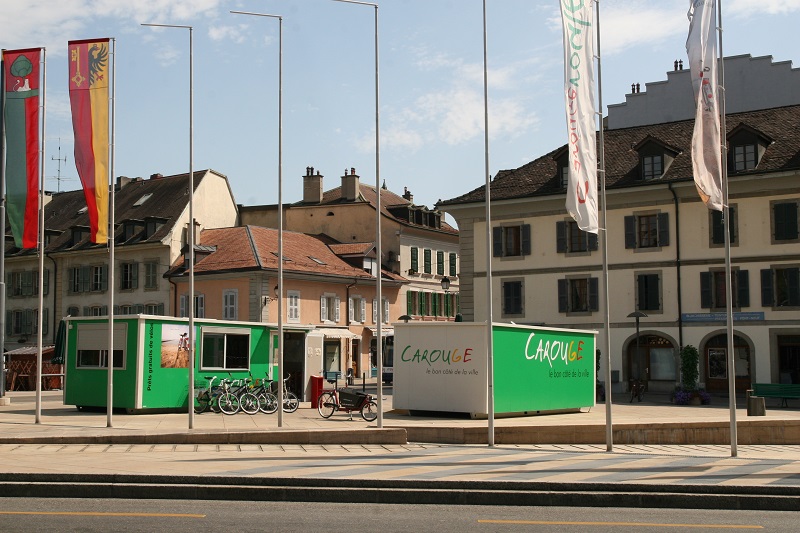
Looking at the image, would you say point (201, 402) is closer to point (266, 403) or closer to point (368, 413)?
point (266, 403)

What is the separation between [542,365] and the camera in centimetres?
2869

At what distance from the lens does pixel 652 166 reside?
48344 millimetres

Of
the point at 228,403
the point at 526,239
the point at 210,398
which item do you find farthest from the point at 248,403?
the point at 526,239

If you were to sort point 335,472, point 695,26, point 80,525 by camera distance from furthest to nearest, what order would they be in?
1. point 695,26
2. point 335,472
3. point 80,525

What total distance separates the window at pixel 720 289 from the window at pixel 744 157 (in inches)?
180

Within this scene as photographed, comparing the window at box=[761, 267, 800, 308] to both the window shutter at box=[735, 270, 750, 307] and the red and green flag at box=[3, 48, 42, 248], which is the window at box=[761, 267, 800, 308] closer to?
the window shutter at box=[735, 270, 750, 307]

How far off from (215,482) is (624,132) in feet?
140

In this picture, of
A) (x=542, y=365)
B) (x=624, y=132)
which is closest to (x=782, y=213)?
(x=624, y=132)

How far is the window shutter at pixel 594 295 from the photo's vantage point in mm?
48469

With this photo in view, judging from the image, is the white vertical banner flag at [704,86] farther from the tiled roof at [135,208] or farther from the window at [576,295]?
the tiled roof at [135,208]

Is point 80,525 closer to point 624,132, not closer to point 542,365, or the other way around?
point 542,365

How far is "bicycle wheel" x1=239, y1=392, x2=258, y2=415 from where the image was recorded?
94.2 ft

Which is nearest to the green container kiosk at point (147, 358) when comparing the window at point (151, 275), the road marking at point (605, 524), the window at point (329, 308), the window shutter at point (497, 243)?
the road marking at point (605, 524)

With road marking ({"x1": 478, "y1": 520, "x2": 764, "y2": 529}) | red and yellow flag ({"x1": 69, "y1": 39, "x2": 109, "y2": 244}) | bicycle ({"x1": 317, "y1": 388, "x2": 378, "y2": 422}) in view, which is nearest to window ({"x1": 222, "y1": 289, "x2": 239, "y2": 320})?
bicycle ({"x1": 317, "y1": 388, "x2": 378, "y2": 422})
